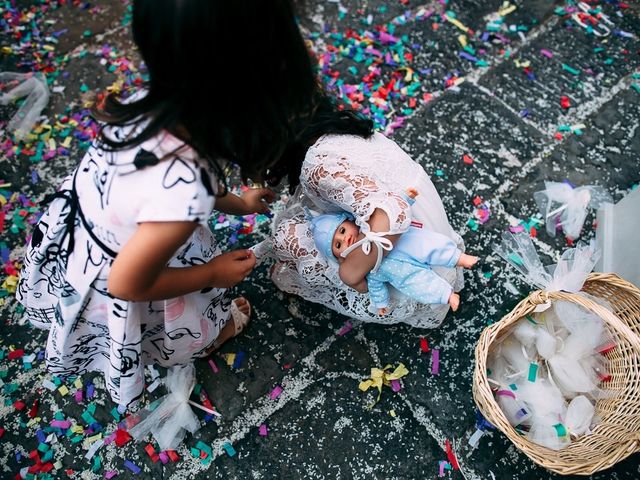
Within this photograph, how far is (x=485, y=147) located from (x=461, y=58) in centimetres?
64

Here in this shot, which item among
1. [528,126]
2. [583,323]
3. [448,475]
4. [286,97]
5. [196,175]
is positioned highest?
[286,97]

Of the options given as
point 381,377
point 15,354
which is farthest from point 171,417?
point 381,377

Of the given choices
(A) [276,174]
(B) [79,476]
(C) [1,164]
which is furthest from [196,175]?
(C) [1,164]

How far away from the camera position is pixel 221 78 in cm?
126

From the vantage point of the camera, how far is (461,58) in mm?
3082

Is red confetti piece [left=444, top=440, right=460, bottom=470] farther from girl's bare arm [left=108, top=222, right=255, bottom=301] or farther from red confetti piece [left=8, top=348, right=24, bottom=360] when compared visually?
red confetti piece [left=8, top=348, right=24, bottom=360]

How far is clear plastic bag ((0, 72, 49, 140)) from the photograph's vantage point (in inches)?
115

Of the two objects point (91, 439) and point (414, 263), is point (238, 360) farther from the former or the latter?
point (414, 263)

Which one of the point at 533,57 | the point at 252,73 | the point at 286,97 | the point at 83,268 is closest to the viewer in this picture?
the point at 252,73

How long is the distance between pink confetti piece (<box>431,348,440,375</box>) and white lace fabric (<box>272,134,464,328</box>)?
0.13 metres

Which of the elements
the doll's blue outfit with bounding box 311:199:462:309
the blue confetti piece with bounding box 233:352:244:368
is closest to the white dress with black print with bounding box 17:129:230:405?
the blue confetti piece with bounding box 233:352:244:368

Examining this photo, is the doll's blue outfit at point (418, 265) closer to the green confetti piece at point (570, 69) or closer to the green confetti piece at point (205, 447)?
the green confetti piece at point (205, 447)

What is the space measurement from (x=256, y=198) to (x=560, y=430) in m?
1.42

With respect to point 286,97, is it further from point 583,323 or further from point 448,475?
point 448,475
